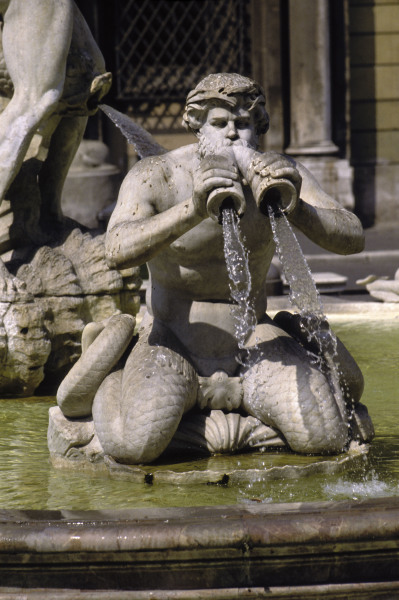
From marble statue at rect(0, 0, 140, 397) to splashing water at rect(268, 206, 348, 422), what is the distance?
1442 millimetres

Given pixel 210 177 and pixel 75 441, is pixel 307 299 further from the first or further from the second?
pixel 75 441

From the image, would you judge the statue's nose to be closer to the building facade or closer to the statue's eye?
the statue's eye

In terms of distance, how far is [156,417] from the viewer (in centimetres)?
352

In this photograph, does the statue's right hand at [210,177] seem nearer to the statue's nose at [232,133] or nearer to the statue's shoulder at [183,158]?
the statue's nose at [232,133]

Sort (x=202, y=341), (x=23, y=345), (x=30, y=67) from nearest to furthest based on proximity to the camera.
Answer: (x=202, y=341)
(x=23, y=345)
(x=30, y=67)

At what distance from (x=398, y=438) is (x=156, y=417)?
0.99 meters

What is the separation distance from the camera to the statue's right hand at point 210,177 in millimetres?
3236

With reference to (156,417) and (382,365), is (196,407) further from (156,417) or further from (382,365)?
(382,365)

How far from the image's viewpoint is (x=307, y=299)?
3.70 m

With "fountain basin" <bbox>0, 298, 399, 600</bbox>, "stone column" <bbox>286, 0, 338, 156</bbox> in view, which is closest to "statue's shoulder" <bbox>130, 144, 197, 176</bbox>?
"fountain basin" <bbox>0, 298, 399, 600</bbox>

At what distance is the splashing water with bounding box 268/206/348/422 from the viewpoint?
3.46 m

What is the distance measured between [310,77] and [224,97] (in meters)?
9.98

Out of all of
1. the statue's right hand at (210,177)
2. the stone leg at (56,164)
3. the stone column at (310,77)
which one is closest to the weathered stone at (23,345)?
the stone leg at (56,164)

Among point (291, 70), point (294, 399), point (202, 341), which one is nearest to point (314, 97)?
point (291, 70)
